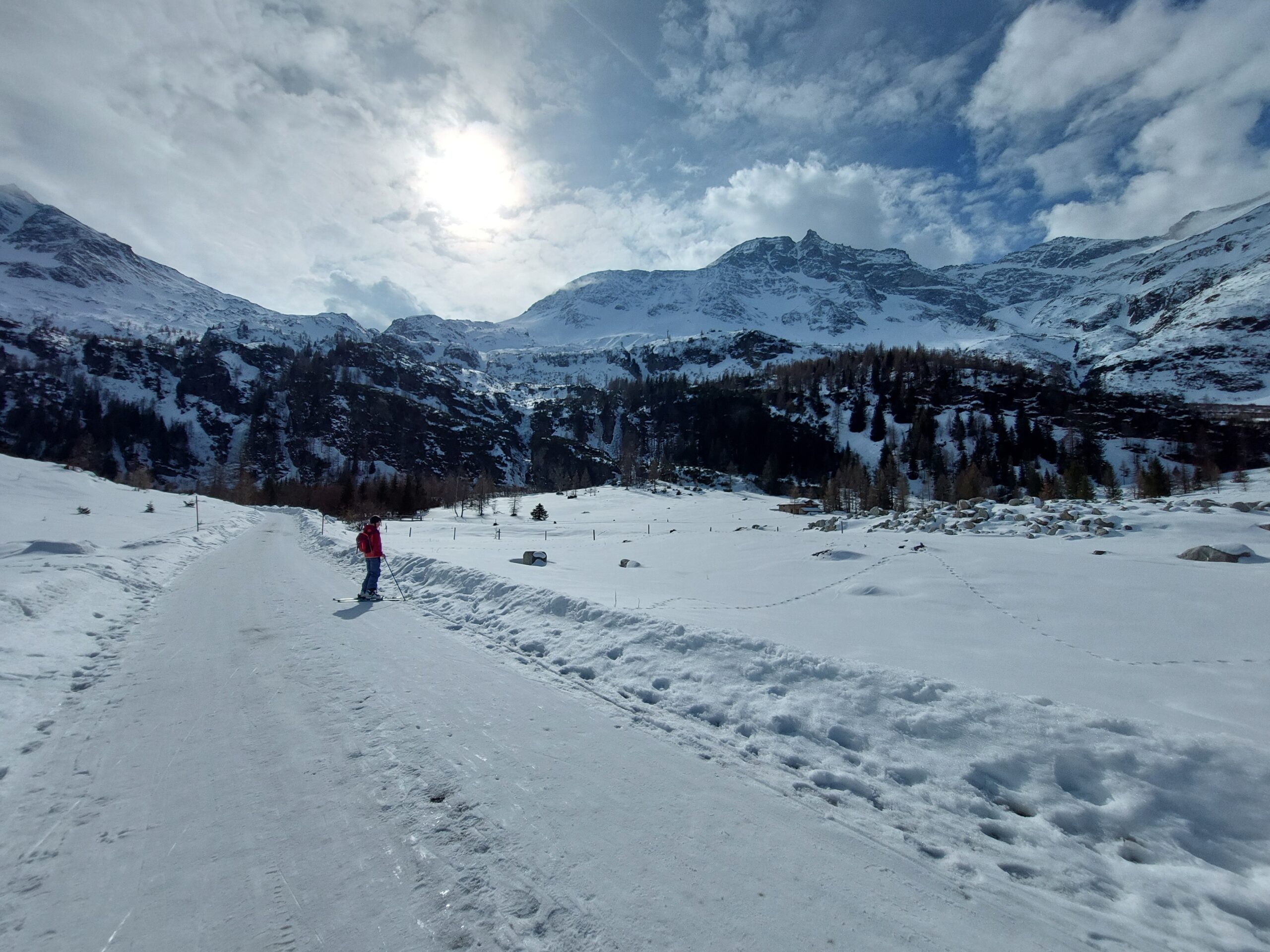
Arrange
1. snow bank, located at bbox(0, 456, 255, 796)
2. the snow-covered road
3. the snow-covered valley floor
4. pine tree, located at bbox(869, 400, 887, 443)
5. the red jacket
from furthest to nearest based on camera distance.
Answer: pine tree, located at bbox(869, 400, 887, 443), the red jacket, snow bank, located at bbox(0, 456, 255, 796), the snow-covered valley floor, the snow-covered road

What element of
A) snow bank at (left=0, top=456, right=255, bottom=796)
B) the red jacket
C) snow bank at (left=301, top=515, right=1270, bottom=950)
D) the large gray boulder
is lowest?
snow bank at (left=0, top=456, right=255, bottom=796)

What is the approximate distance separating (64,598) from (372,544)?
209 inches

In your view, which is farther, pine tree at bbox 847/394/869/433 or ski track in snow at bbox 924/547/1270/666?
pine tree at bbox 847/394/869/433

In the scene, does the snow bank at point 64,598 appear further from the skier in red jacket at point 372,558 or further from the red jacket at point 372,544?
the red jacket at point 372,544

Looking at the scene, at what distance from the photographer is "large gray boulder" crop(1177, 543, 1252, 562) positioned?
13391 millimetres

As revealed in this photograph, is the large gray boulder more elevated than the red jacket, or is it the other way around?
the large gray boulder

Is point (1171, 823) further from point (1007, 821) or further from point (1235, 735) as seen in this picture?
point (1235, 735)

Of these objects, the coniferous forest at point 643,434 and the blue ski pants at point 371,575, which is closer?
the blue ski pants at point 371,575

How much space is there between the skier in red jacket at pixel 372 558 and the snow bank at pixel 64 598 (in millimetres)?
3978

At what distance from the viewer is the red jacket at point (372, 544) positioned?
1236cm

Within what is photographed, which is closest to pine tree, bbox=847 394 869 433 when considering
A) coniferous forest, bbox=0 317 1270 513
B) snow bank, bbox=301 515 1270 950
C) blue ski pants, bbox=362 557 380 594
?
coniferous forest, bbox=0 317 1270 513

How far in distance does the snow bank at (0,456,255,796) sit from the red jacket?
4.14m

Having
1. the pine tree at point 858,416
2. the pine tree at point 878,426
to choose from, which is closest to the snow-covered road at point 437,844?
the pine tree at point 878,426

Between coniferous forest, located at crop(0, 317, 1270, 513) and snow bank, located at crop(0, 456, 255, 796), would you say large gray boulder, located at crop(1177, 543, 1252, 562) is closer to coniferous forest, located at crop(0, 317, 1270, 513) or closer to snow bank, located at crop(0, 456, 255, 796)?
snow bank, located at crop(0, 456, 255, 796)
